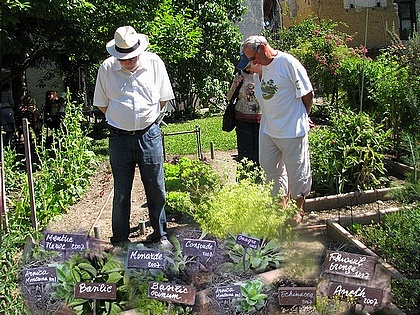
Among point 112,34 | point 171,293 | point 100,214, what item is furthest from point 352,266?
point 112,34

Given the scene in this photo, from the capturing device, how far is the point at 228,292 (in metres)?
2.61

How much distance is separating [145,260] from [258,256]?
0.75 meters

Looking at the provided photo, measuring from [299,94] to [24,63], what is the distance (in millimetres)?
8891

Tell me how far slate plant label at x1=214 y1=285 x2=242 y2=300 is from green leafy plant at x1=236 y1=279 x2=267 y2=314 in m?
0.06

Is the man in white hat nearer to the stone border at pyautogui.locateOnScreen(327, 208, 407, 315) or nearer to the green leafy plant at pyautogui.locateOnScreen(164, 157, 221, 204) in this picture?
the green leafy plant at pyautogui.locateOnScreen(164, 157, 221, 204)

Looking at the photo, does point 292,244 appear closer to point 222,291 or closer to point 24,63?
point 222,291

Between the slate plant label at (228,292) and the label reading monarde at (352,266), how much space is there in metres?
0.50

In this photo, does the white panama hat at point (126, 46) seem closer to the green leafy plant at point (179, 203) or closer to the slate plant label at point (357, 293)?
the green leafy plant at point (179, 203)

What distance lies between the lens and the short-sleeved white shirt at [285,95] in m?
3.98

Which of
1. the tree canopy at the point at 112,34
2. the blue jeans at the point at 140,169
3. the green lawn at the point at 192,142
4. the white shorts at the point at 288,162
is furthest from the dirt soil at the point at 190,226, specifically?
the tree canopy at the point at 112,34

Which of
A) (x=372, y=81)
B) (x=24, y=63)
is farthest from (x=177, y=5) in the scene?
(x=372, y=81)

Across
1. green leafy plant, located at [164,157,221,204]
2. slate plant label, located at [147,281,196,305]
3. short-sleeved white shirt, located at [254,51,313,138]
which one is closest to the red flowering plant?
green leafy plant, located at [164,157,221,204]

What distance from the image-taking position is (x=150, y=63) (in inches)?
150

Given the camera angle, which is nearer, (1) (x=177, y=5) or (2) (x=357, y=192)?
(2) (x=357, y=192)
